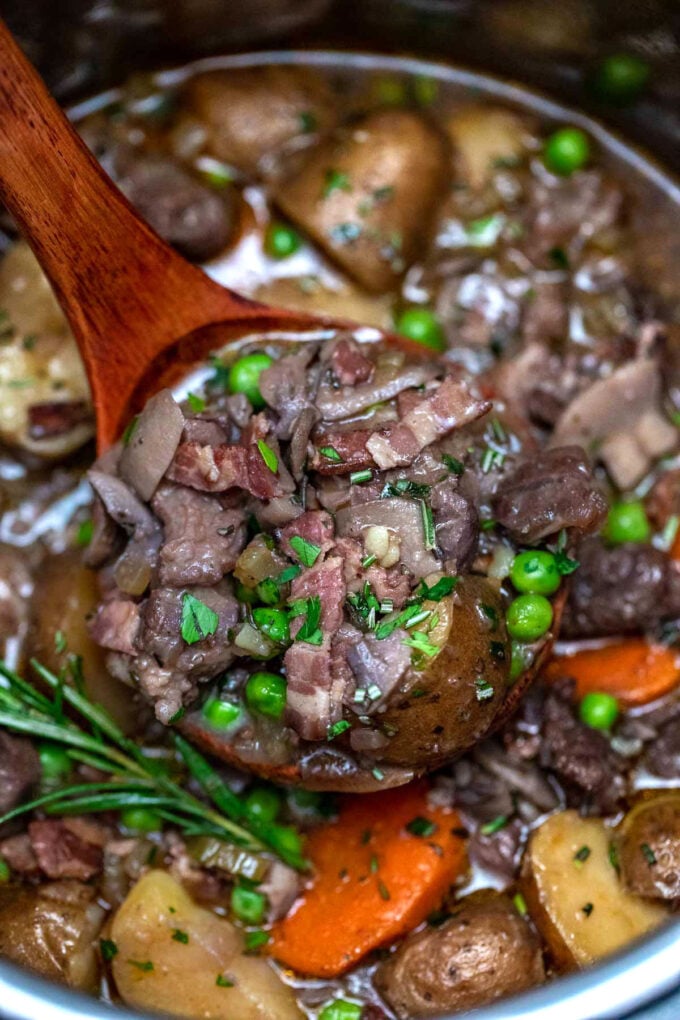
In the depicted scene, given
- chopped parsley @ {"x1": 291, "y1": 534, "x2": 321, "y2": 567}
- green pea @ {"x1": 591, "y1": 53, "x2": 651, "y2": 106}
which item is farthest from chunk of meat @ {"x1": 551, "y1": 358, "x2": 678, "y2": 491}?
chopped parsley @ {"x1": 291, "y1": 534, "x2": 321, "y2": 567}

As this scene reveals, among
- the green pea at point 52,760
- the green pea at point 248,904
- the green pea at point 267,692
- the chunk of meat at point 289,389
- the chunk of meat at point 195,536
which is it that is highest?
the chunk of meat at point 289,389

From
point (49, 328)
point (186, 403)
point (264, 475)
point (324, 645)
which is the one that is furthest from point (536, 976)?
point (49, 328)

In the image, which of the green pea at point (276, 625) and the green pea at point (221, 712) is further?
the green pea at point (221, 712)

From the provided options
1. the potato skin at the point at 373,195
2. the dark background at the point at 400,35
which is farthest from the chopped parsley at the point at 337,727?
the dark background at the point at 400,35

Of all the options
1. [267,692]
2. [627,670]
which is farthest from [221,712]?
[627,670]

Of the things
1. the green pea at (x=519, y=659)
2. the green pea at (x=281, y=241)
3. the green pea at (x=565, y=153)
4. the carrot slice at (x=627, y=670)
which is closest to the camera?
the green pea at (x=519, y=659)

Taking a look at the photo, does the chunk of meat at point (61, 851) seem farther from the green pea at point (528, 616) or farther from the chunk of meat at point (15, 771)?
the green pea at point (528, 616)
